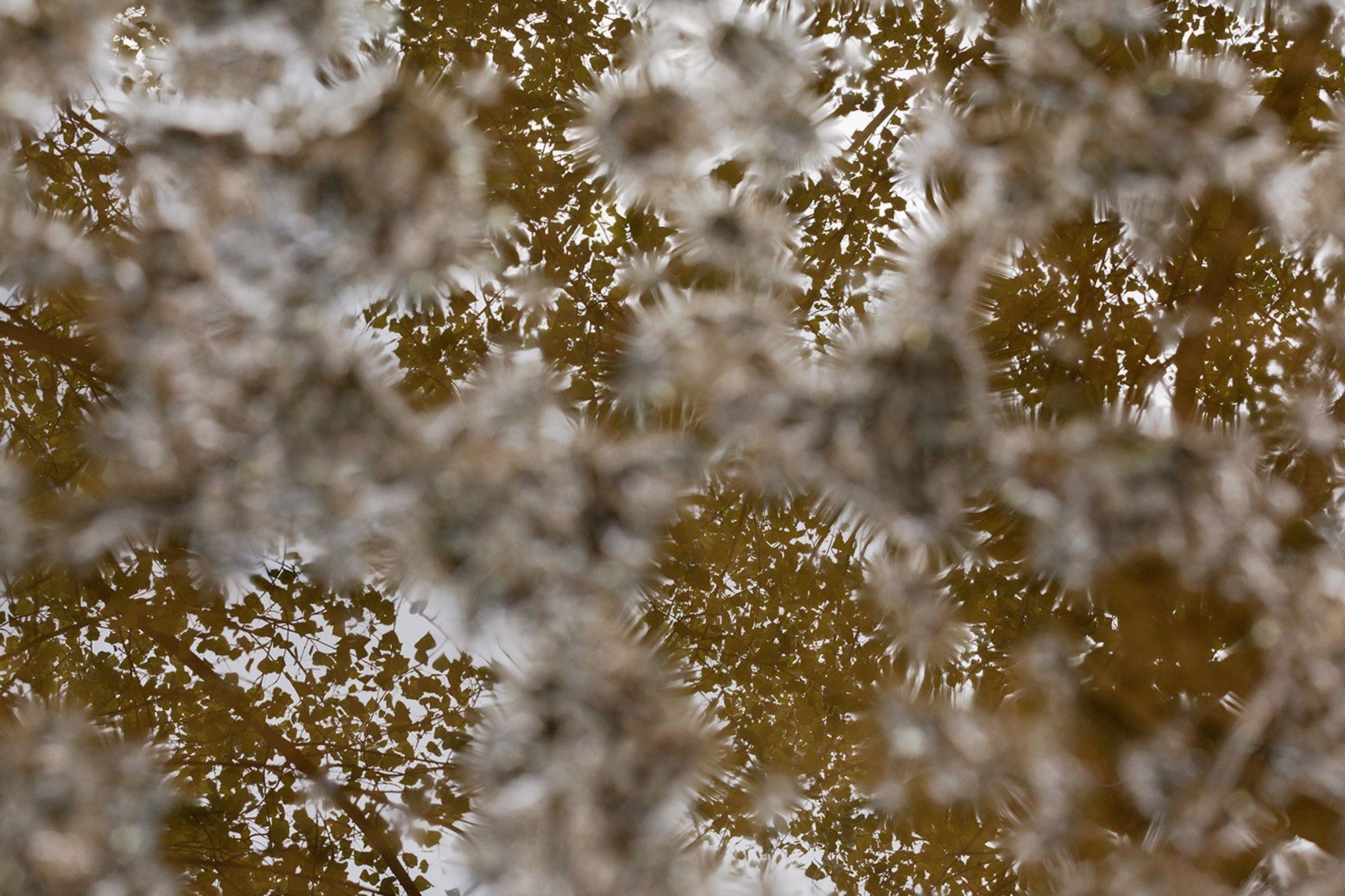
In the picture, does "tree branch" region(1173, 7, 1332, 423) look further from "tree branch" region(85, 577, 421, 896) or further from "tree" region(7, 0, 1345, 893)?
"tree branch" region(85, 577, 421, 896)

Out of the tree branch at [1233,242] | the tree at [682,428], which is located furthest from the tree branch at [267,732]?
the tree branch at [1233,242]

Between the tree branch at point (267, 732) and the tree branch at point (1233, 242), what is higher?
the tree branch at point (1233, 242)

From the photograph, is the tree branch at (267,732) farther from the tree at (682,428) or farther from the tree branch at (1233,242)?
the tree branch at (1233,242)

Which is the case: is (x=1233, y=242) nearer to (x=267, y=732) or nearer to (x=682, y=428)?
(x=682, y=428)

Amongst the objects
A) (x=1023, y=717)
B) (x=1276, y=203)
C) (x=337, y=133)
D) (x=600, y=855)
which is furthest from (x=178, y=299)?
(x=1276, y=203)

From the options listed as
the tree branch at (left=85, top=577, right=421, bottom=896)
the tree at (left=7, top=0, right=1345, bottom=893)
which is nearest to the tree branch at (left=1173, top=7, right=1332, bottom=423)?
the tree at (left=7, top=0, right=1345, bottom=893)

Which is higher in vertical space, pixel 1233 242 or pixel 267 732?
pixel 1233 242

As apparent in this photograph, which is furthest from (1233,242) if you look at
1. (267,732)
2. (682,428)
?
(267,732)

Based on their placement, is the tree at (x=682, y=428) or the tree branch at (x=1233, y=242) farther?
the tree branch at (x=1233, y=242)

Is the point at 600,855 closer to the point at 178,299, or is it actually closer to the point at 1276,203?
the point at 178,299
